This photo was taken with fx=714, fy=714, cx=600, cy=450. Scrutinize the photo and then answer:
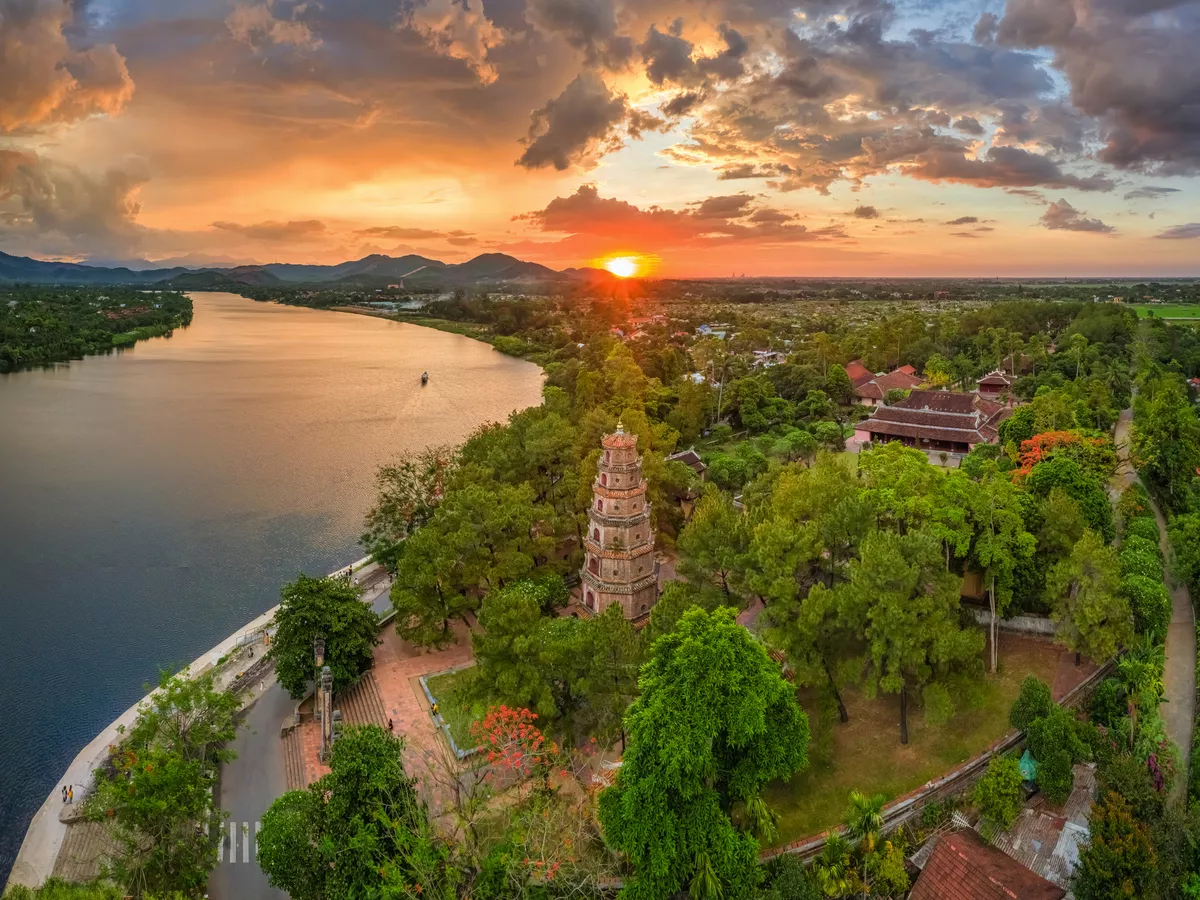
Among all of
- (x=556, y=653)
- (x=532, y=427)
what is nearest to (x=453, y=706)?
(x=556, y=653)

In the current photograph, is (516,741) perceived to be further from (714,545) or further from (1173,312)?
(1173,312)

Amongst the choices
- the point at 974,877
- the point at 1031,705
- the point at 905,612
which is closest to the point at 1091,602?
the point at 1031,705

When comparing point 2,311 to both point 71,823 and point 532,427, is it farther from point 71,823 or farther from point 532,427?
point 71,823

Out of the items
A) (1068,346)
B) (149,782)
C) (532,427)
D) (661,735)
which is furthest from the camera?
(1068,346)

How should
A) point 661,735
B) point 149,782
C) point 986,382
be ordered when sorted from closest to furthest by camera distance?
point 661,735 → point 149,782 → point 986,382

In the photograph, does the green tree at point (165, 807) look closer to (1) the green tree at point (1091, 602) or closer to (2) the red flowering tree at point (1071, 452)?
(1) the green tree at point (1091, 602)

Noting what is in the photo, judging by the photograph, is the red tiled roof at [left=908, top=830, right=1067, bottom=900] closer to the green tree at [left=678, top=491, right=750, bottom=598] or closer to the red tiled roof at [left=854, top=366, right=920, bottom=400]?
the green tree at [left=678, top=491, right=750, bottom=598]

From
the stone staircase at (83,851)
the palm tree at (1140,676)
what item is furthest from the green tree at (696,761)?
the stone staircase at (83,851)
